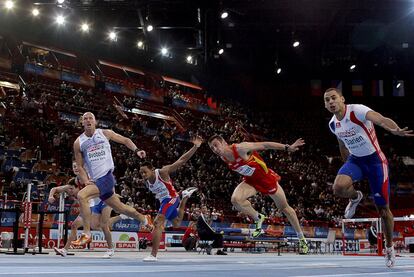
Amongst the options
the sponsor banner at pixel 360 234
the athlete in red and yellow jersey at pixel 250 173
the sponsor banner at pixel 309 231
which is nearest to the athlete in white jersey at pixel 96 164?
the athlete in red and yellow jersey at pixel 250 173

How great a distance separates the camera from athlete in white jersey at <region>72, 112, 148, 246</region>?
26.4ft

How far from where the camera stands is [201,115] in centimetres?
3597

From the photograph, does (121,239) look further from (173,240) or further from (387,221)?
(387,221)

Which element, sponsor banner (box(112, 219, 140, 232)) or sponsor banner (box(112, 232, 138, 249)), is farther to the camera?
sponsor banner (box(112, 219, 140, 232))

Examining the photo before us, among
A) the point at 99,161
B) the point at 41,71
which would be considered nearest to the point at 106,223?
the point at 99,161

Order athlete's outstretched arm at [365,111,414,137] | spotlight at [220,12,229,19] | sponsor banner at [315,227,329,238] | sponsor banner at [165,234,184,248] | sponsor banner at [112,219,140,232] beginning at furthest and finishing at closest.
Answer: spotlight at [220,12,229,19] → sponsor banner at [315,227,329,238] → sponsor banner at [165,234,184,248] → sponsor banner at [112,219,140,232] → athlete's outstretched arm at [365,111,414,137]

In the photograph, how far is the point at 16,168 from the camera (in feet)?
60.1

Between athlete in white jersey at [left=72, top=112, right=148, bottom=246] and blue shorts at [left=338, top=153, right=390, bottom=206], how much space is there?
324cm

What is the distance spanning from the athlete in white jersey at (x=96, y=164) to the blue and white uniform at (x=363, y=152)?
3187 millimetres

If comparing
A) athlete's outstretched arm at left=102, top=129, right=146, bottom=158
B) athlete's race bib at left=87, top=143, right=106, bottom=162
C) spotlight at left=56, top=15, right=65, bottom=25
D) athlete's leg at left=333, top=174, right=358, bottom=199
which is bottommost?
athlete's leg at left=333, top=174, right=358, bottom=199

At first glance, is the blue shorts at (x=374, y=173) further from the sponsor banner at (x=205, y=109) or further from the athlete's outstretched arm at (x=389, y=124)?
the sponsor banner at (x=205, y=109)

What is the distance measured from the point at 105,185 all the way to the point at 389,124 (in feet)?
14.0

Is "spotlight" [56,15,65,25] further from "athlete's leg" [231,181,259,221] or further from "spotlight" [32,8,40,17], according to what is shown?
"athlete's leg" [231,181,259,221]

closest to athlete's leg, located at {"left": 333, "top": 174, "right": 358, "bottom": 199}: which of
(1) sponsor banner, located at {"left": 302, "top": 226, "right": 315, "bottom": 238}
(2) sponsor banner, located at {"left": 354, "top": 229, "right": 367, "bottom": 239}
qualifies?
(1) sponsor banner, located at {"left": 302, "top": 226, "right": 315, "bottom": 238}
